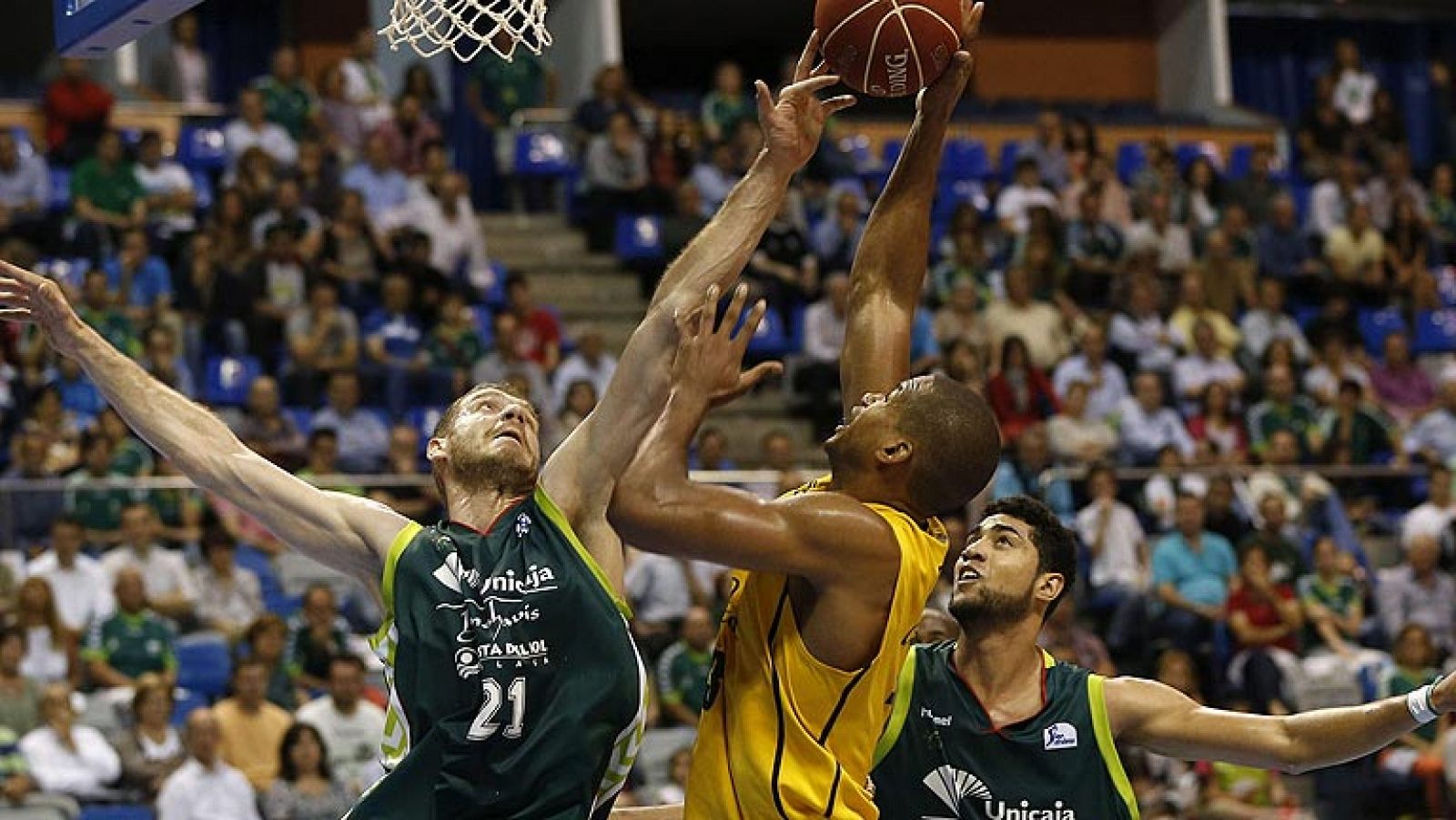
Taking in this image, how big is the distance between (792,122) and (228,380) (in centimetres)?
931

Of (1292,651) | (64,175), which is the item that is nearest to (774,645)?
(1292,651)

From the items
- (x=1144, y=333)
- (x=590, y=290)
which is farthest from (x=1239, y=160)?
(x=590, y=290)

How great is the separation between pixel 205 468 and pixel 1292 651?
9.50m

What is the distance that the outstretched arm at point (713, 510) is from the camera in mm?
4566

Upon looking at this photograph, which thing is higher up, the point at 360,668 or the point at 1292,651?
the point at 360,668

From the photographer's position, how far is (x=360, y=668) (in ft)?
36.6

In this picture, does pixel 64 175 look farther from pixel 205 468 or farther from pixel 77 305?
pixel 205 468

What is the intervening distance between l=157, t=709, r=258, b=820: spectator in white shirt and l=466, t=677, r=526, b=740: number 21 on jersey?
6.15 meters

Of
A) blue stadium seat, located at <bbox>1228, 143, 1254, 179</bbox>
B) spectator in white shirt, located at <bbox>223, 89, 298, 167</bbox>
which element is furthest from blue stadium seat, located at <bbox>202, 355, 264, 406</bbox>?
→ blue stadium seat, located at <bbox>1228, 143, 1254, 179</bbox>

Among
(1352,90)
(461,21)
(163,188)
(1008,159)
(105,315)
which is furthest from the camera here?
(1352,90)

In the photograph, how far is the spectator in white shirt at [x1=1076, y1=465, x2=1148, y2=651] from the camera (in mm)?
13031

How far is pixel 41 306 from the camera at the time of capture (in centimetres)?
503

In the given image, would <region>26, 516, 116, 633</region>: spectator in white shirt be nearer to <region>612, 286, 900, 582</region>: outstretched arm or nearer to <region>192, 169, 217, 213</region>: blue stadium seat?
<region>192, 169, 217, 213</region>: blue stadium seat

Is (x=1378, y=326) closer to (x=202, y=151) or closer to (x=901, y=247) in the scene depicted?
(x=202, y=151)
